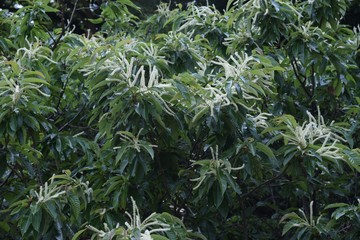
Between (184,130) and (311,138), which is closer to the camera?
(311,138)

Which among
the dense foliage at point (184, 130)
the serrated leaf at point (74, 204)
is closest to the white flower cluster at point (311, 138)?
the dense foliage at point (184, 130)

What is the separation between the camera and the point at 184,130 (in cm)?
332

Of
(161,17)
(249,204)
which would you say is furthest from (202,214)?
(161,17)

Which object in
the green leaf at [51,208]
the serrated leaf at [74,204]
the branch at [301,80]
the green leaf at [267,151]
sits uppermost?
the green leaf at [267,151]

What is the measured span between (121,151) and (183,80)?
17.7 inches

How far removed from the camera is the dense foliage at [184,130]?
3088mm

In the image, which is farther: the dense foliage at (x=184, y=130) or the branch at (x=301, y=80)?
the branch at (x=301, y=80)

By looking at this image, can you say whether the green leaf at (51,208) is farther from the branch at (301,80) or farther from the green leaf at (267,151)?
the branch at (301,80)

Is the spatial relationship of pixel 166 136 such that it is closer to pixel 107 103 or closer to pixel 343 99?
pixel 107 103

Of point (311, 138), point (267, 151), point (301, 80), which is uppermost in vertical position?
point (311, 138)

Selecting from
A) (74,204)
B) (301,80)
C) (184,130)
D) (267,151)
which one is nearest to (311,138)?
(267,151)

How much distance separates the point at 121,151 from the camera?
3.09 metres

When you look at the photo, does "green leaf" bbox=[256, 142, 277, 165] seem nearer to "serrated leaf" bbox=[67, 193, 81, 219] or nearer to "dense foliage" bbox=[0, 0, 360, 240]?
"dense foliage" bbox=[0, 0, 360, 240]

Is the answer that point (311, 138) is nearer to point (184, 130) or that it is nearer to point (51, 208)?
point (184, 130)
